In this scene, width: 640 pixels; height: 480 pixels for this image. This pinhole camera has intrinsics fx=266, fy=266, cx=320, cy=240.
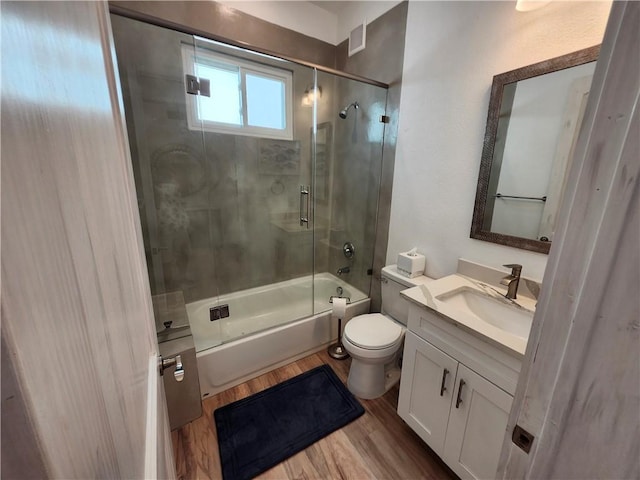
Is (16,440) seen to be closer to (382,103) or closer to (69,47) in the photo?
(69,47)

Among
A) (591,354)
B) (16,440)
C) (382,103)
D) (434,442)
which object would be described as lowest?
(434,442)

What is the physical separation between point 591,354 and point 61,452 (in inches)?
24.4

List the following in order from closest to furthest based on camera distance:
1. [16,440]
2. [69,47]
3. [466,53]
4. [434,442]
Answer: [16,440], [69,47], [434,442], [466,53]

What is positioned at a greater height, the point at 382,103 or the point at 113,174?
the point at 382,103

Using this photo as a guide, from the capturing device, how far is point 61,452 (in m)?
0.18

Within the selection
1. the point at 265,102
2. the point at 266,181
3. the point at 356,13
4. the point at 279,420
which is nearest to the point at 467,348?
the point at 279,420

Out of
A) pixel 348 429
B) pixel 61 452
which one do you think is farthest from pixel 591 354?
pixel 348 429

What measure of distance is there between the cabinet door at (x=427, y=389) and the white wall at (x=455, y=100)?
0.62 m

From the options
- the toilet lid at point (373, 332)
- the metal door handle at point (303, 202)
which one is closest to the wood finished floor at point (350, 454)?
the toilet lid at point (373, 332)

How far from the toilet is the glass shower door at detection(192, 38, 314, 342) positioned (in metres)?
0.59

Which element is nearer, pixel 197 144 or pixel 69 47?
pixel 69 47

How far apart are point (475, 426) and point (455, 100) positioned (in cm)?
167

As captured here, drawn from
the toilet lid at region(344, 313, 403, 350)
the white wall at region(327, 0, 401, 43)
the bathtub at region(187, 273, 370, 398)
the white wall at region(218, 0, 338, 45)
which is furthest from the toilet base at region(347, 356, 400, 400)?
the white wall at region(218, 0, 338, 45)

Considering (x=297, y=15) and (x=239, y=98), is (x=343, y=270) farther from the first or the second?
(x=297, y=15)
